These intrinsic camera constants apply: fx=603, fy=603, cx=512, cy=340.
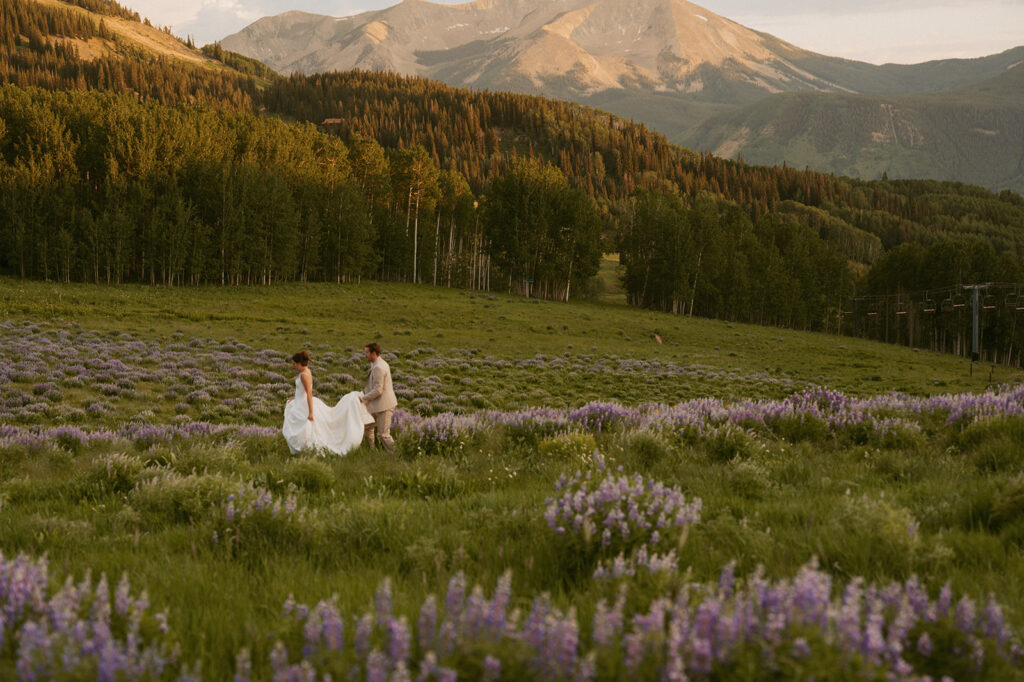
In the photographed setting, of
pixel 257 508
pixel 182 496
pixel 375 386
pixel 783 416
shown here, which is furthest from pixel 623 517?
pixel 375 386

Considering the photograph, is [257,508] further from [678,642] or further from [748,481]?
[748,481]

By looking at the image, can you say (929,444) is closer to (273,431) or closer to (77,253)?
(273,431)

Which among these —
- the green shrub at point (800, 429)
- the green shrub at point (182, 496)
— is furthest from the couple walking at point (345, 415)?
the green shrub at point (800, 429)

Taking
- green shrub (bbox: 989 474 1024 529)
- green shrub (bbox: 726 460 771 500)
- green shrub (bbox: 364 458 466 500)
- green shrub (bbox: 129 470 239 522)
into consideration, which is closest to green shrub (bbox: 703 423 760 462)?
green shrub (bbox: 726 460 771 500)

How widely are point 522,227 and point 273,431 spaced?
83275mm

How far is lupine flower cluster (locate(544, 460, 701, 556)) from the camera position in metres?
4.28

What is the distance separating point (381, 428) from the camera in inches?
527

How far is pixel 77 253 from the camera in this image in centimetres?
7300

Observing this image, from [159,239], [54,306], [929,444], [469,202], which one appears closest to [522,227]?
[469,202]

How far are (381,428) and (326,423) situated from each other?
4.85 ft

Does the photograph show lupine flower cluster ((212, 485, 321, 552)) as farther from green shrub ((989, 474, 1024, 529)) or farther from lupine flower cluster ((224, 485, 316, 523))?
green shrub ((989, 474, 1024, 529))

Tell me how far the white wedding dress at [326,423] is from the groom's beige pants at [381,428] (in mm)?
219

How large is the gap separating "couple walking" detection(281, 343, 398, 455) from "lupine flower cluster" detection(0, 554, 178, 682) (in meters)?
9.92

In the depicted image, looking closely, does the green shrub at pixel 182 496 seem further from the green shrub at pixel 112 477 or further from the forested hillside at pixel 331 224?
the forested hillside at pixel 331 224
